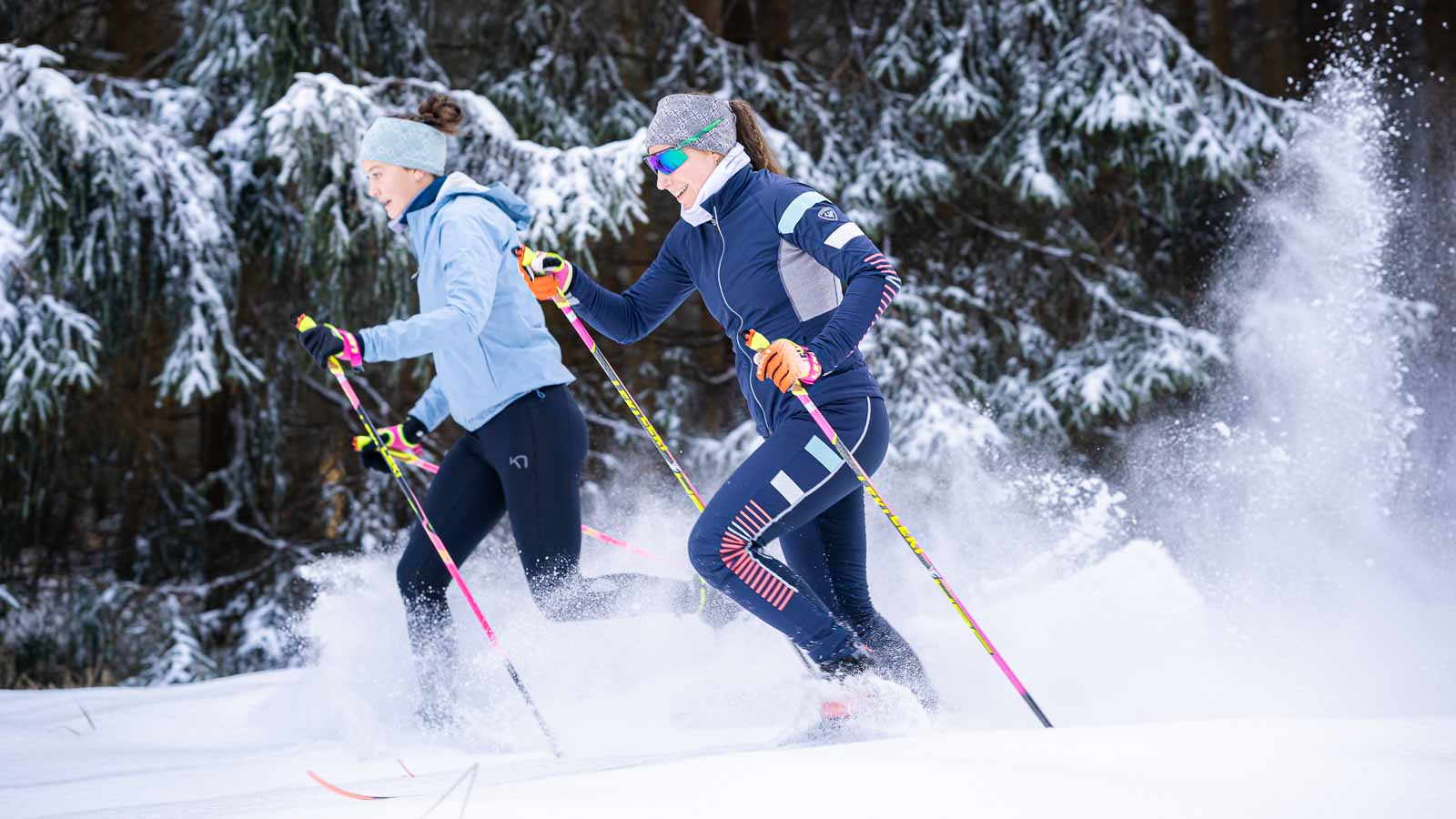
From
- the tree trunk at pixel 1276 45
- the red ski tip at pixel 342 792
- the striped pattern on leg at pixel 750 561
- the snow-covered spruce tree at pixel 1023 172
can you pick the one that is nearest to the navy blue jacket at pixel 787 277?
the striped pattern on leg at pixel 750 561

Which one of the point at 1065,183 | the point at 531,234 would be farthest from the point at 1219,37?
the point at 531,234

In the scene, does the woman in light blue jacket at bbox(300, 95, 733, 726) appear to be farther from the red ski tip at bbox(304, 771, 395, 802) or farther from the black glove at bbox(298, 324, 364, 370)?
the red ski tip at bbox(304, 771, 395, 802)

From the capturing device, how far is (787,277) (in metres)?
2.92

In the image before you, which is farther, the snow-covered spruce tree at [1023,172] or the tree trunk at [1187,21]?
the tree trunk at [1187,21]

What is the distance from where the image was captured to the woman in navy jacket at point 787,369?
9.16ft

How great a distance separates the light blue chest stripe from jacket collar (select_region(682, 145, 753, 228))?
18cm

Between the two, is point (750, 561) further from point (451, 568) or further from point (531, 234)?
point (531, 234)

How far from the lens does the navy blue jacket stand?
109 inches

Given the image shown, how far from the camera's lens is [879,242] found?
7309 mm

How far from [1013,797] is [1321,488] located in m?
4.76

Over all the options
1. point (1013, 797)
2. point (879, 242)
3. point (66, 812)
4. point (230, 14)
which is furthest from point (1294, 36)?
point (66, 812)

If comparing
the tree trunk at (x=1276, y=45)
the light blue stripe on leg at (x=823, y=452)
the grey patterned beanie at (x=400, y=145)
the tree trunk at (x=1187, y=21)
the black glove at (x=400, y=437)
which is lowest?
the black glove at (x=400, y=437)

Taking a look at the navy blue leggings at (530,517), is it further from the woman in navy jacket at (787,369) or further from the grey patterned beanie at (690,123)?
the grey patterned beanie at (690,123)

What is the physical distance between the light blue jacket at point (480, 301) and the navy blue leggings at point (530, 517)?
65 mm
